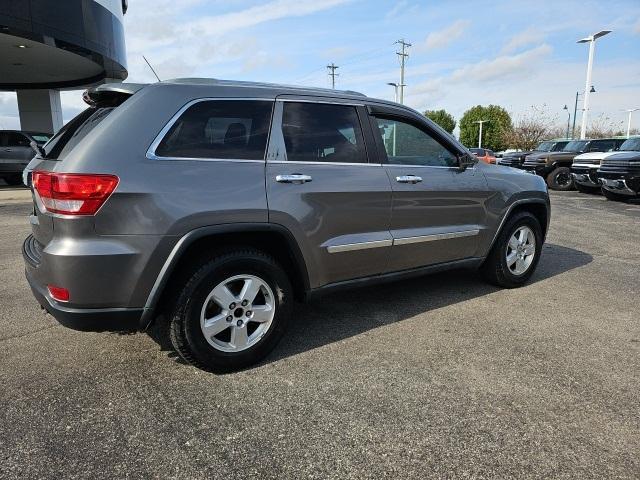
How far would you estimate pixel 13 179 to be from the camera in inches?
615

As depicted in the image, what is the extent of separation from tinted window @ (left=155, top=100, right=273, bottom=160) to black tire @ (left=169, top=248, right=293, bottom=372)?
2.05ft

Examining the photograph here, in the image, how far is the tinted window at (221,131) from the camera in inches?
112

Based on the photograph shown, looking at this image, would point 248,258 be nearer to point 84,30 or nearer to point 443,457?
point 443,457

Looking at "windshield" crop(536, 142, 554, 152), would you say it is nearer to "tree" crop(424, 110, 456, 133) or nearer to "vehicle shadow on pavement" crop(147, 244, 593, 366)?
"vehicle shadow on pavement" crop(147, 244, 593, 366)

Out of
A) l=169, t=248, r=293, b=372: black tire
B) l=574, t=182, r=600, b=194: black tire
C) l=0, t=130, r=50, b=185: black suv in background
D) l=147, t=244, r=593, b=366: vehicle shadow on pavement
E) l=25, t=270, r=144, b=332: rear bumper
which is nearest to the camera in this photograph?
l=25, t=270, r=144, b=332: rear bumper

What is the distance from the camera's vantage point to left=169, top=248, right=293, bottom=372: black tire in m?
2.85

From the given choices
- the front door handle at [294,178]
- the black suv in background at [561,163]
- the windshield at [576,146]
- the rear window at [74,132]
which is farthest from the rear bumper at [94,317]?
the windshield at [576,146]

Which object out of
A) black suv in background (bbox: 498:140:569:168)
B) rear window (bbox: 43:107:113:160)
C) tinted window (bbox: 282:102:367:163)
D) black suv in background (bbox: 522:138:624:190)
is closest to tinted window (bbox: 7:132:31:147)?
rear window (bbox: 43:107:113:160)

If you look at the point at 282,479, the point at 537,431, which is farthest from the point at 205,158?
the point at 537,431

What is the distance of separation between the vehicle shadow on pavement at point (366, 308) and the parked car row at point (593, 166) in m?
8.19

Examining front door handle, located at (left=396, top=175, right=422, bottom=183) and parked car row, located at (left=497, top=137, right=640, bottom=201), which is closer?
front door handle, located at (left=396, top=175, right=422, bottom=183)

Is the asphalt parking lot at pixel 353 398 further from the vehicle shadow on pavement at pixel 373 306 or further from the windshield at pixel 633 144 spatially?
the windshield at pixel 633 144

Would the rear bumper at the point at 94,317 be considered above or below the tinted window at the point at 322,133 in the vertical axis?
below

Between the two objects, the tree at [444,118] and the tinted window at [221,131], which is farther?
the tree at [444,118]
